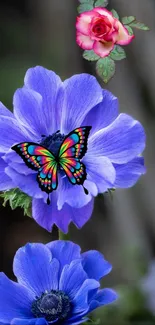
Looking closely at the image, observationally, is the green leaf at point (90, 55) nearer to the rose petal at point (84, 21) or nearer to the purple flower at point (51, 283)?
the rose petal at point (84, 21)

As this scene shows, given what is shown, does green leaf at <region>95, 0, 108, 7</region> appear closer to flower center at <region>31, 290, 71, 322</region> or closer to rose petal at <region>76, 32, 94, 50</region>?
rose petal at <region>76, 32, 94, 50</region>

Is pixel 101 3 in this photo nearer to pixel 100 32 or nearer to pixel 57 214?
pixel 100 32

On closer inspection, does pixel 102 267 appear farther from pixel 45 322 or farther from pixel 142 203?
pixel 142 203

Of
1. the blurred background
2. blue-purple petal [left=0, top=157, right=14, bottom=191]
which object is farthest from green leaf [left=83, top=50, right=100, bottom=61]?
the blurred background

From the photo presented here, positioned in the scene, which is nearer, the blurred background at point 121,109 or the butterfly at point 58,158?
the butterfly at point 58,158

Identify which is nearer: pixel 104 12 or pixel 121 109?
pixel 104 12

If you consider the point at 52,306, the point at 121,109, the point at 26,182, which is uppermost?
the point at 26,182

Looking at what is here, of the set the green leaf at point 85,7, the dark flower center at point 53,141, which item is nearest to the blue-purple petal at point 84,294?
the dark flower center at point 53,141

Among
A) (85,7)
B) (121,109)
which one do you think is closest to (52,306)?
(85,7)

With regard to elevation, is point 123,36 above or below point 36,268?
above
